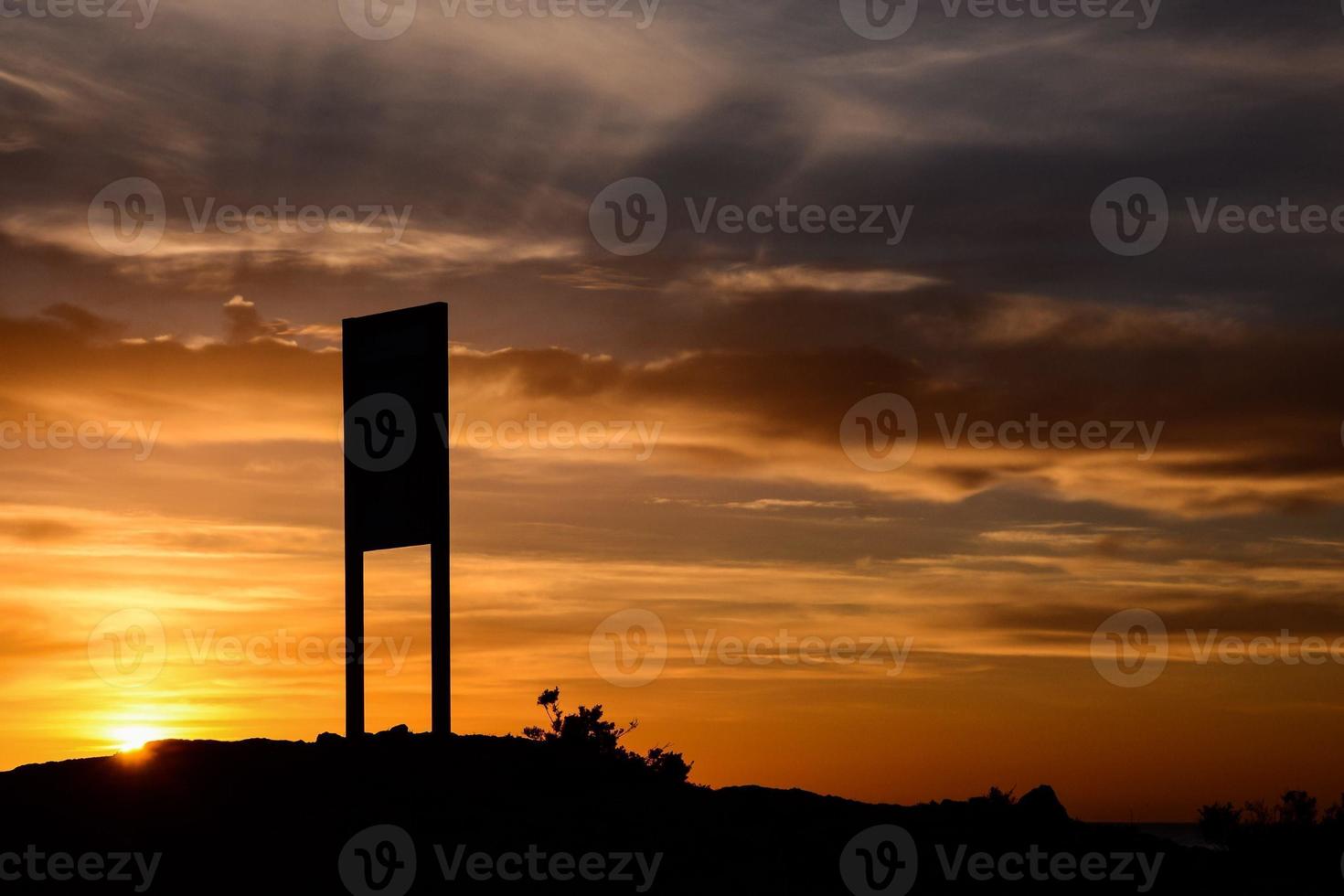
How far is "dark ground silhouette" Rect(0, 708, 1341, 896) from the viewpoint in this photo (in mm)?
14781

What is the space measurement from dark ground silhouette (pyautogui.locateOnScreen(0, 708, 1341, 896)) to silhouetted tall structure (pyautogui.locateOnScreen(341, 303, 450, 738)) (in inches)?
44.1

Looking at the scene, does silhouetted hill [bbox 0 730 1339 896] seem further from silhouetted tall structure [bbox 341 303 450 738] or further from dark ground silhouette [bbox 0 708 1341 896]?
silhouetted tall structure [bbox 341 303 450 738]

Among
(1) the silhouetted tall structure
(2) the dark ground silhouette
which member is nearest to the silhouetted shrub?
(2) the dark ground silhouette

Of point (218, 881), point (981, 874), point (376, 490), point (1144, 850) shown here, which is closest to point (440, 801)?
point (218, 881)

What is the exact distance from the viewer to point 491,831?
607 inches

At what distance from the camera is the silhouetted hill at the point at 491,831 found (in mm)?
14781

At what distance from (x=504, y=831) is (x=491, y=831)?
13 centimetres

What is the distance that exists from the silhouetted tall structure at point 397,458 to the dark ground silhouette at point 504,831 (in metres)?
1.12

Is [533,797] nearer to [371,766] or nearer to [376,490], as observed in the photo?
[371,766]

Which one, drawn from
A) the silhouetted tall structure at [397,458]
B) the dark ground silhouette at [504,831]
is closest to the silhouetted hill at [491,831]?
the dark ground silhouette at [504,831]

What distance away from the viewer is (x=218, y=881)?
14.6 m

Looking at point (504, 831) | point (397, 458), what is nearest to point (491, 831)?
point (504, 831)

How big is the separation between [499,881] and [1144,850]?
760cm

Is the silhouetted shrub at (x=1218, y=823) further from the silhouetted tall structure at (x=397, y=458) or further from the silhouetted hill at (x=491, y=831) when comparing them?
the silhouetted tall structure at (x=397, y=458)
